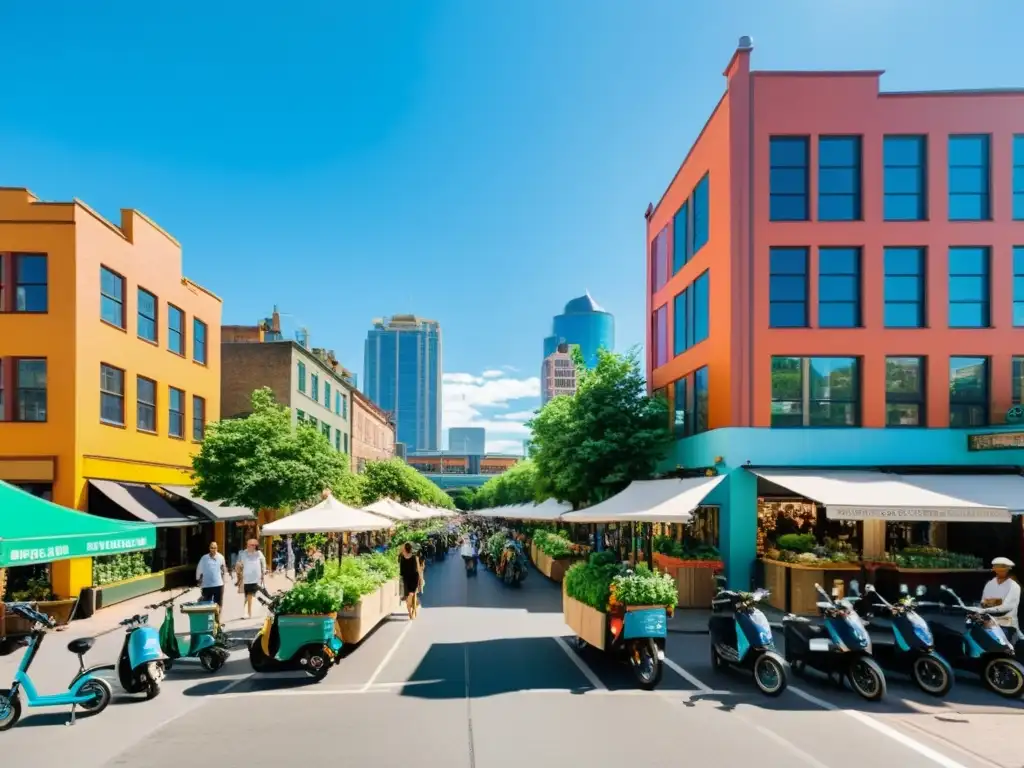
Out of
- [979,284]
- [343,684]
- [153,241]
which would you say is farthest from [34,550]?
[979,284]

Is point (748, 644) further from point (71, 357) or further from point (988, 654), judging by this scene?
point (71, 357)

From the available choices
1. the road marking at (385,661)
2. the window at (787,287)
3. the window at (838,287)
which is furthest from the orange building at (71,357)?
the window at (838,287)

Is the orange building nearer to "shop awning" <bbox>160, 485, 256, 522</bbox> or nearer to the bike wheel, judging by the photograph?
"shop awning" <bbox>160, 485, 256, 522</bbox>

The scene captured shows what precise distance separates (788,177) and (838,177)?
4.71 feet

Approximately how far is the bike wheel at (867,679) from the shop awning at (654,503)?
3631mm

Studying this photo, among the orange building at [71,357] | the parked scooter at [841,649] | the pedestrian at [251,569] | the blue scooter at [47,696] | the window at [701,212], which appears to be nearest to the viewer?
Result: the blue scooter at [47,696]

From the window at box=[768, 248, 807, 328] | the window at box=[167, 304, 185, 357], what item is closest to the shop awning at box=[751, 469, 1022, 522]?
the window at box=[768, 248, 807, 328]

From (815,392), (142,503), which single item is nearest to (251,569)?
(142,503)

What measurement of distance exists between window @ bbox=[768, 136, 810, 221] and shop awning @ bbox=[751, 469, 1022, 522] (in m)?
7.53

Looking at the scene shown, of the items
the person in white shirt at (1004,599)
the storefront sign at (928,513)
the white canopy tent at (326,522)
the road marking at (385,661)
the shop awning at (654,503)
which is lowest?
the road marking at (385,661)

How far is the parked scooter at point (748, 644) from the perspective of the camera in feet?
32.4

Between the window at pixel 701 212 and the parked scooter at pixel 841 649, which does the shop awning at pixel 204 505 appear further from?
the parked scooter at pixel 841 649

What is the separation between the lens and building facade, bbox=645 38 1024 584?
807 inches

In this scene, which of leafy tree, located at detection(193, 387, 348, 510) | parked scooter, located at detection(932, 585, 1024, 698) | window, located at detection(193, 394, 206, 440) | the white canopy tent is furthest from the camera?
window, located at detection(193, 394, 206, 440)
